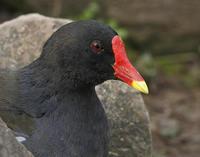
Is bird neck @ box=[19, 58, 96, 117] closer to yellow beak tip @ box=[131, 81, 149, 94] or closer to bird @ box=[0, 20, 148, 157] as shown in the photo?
bird @ box=[0, 20, 148, 157]

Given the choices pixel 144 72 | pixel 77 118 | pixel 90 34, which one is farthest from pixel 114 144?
pixel 144 72

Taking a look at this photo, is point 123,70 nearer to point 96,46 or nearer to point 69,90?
point 96,46

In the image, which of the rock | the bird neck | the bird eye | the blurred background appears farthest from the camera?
the blurred background

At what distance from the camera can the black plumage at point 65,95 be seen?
558 centimetres

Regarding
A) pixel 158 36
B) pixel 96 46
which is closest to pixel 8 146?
pixel 96 46

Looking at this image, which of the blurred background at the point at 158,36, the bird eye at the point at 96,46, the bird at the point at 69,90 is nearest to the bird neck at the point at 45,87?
the bird at the point at 69,90

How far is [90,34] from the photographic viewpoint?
5.59m

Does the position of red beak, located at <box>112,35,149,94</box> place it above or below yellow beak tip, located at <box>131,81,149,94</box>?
above

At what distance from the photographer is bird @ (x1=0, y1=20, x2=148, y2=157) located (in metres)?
5.59

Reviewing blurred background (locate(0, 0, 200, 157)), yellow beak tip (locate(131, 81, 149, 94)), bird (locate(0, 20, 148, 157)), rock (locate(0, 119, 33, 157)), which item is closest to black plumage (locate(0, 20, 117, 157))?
bird (locate(0, 20, 148, 157))

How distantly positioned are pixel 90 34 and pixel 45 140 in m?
0.83

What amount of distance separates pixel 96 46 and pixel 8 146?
1188 mm

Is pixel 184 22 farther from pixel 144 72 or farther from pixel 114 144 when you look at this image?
pixel 114 144

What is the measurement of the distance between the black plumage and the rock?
658 mm
